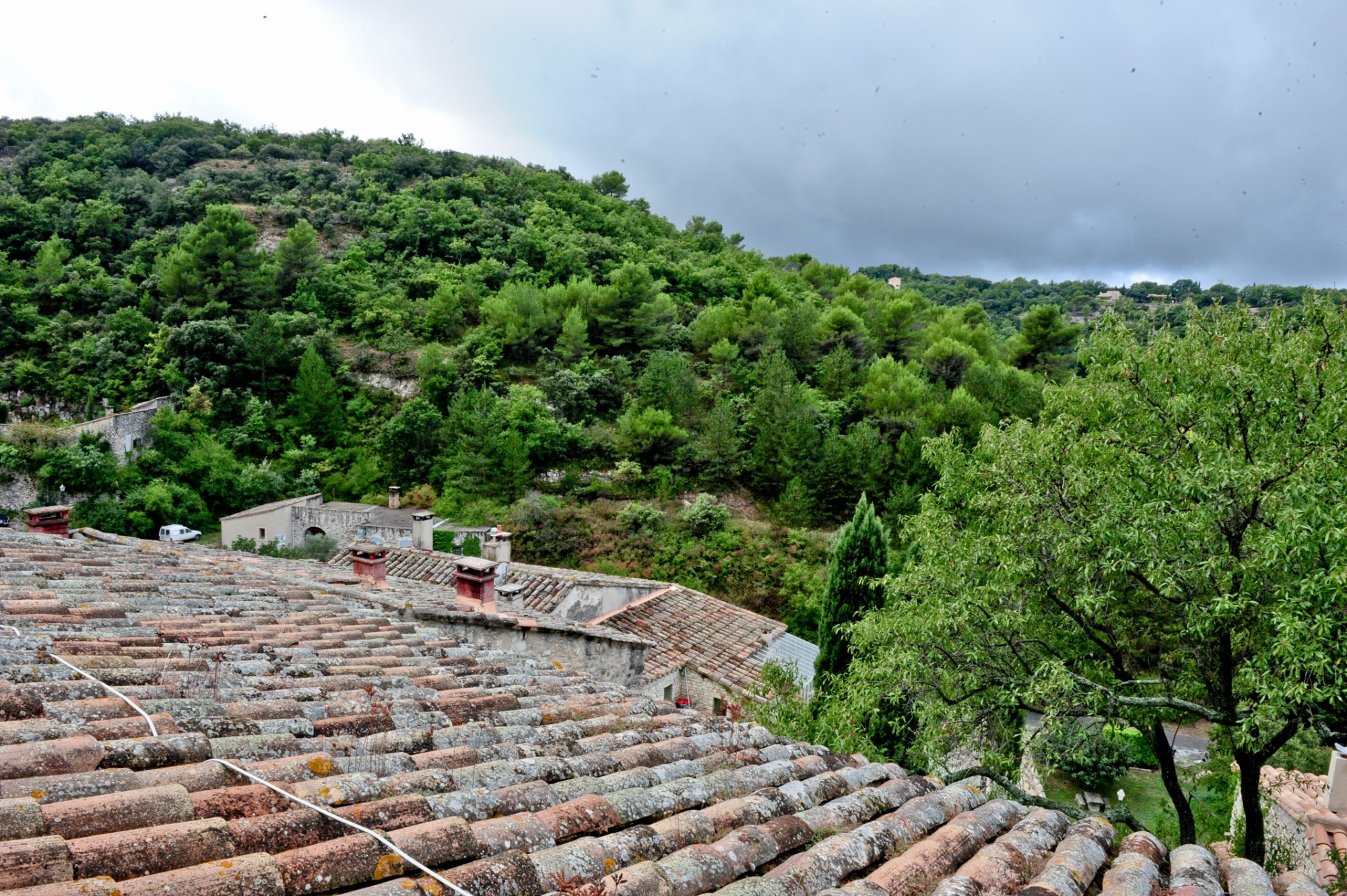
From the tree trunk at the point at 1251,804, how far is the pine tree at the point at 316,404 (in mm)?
32731

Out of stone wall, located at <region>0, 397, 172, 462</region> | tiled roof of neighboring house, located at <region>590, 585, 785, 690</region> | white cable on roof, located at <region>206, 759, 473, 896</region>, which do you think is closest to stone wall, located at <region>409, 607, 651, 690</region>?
tiled roof of neighboring house, located at <region>590, 585, 785, 690</region>

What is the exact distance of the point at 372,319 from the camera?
127 ft

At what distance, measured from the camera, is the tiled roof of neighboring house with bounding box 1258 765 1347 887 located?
7625 mm

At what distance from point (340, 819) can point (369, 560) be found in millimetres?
8242

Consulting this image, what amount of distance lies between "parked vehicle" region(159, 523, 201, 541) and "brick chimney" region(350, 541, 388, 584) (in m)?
19.6

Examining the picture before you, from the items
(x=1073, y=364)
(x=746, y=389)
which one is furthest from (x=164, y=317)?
(x=1073, y=364)

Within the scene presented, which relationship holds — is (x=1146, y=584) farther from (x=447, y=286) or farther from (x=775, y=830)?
(x=447, y=286)

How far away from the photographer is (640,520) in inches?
1035

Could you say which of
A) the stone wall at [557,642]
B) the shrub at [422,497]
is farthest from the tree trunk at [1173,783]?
the shrub at [422,497]

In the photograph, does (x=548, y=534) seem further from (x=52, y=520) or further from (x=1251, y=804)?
(x=1251, y=804)

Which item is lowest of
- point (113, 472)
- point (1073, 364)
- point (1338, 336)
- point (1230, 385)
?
point (113, 472)

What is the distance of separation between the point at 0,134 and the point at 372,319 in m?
41.4

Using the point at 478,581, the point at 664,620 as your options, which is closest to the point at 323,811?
the point at 478,581

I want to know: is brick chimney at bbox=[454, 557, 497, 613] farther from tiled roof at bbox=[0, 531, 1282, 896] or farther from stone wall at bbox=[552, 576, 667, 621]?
stone wall at bbox=[552, 576, 667, 621]
